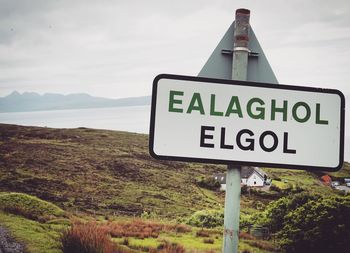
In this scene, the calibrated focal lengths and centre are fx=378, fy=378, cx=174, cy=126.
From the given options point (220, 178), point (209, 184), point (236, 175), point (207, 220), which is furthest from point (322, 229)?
point (220, 178)

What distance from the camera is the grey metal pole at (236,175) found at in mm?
1962

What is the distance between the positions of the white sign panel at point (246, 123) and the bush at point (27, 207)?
47.2 feet

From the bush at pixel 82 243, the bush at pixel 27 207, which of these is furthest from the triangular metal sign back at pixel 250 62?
the bush at pixel 27 207

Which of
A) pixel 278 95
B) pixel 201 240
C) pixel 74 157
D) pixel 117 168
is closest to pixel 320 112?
pixel 278 95

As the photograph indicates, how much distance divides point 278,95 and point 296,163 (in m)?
0.38

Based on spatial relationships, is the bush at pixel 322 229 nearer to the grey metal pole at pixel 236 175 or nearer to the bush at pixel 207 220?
the bush at pixel 207 220

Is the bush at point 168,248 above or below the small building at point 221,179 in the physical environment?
above

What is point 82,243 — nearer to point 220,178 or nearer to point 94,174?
point 94,174

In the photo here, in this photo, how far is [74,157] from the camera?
60719 mm

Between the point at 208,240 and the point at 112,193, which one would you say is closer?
the point at 208,240

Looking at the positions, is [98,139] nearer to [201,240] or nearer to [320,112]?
[201,240]

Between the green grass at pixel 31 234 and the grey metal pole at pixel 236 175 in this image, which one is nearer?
the grey metal pole at pixel 236 175

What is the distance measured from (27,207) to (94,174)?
129 ft

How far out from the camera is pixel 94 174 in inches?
2172
